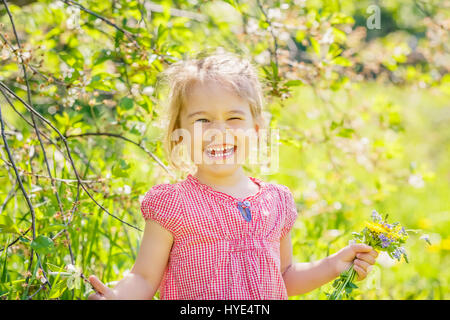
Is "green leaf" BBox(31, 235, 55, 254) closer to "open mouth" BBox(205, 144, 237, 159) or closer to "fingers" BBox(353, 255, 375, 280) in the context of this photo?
"open mouth" BBox(205, 144, 237, 159)

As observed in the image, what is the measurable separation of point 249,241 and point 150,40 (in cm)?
94

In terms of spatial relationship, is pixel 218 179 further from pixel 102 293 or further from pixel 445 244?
pixel 445 244

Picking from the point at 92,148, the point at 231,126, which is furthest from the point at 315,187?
the point at 231,126

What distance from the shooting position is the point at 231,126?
1690mm

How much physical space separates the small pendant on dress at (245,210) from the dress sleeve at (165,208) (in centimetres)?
18

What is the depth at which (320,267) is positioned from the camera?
1.77 m

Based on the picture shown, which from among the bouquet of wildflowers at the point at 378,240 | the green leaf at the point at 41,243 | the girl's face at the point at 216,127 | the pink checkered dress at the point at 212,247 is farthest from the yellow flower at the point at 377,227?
the green leaf at the point at 41,243

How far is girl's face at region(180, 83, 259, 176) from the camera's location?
167cm

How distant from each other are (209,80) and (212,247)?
1.62 ft

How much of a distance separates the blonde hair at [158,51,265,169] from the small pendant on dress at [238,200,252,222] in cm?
29

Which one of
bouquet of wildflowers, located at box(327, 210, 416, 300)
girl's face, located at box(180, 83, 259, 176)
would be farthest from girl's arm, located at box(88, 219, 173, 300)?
bouquet of wildflowers, located at box(327, 210, 416, 300)

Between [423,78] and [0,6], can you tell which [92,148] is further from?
[423,78]

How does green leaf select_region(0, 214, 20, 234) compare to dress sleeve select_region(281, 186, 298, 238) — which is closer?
green leaf select_region(0, 214, 20, 234)

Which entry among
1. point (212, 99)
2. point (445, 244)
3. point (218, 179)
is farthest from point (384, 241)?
point (445, 244)
